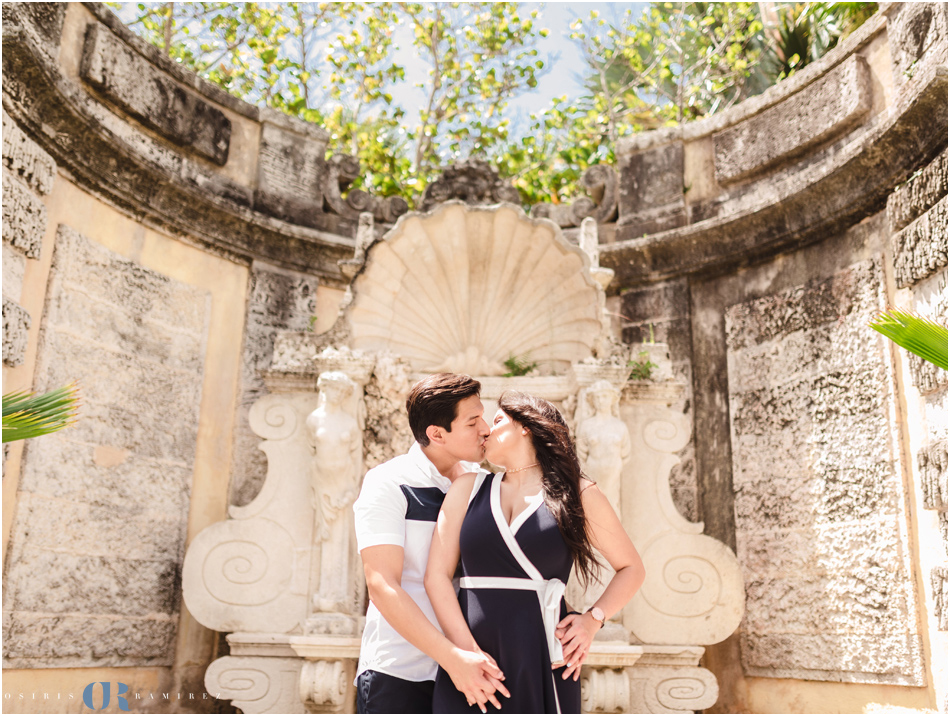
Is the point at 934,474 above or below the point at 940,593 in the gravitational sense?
above

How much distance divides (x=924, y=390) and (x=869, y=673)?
1423 mm

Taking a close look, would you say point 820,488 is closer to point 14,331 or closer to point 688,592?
point 688,592

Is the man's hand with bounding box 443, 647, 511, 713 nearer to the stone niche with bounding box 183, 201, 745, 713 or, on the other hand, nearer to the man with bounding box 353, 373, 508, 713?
the man with bounding box 353, 373, 508, 713

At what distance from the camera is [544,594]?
1789 mm

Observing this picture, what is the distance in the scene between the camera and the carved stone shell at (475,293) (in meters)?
4.65

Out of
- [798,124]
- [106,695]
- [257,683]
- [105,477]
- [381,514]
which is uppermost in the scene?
[798,124]

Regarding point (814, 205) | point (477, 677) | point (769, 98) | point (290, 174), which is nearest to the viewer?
point (477, 677)

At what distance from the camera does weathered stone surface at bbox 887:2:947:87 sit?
4117mm

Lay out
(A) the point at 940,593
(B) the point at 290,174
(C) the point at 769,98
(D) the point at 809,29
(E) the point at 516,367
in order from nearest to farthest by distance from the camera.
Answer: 1. (A) the point at 940,593
2. (E) the point at 516,367
3. (C) the point at 769,98
4. (B) the point at 290,174
5. (D) the point at 809,29

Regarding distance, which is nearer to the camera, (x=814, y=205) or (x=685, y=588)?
(x=685, y=588)

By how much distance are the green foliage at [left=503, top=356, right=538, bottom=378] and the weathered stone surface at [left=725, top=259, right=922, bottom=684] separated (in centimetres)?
136

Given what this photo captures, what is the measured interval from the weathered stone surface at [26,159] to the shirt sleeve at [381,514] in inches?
119

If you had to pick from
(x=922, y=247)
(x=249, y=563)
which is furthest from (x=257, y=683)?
(x=922, y=247)

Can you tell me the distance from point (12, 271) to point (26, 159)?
0.59 meters
